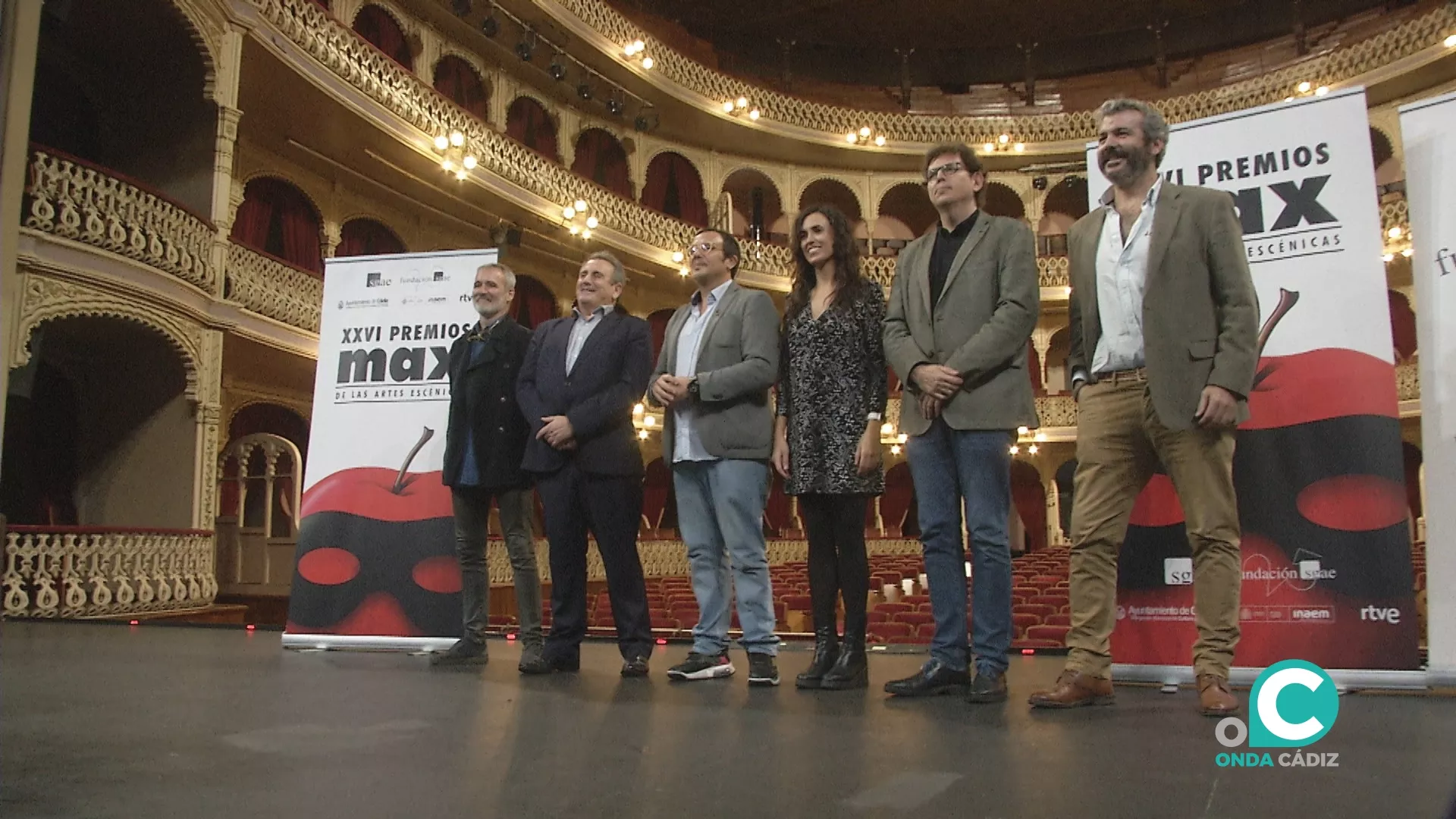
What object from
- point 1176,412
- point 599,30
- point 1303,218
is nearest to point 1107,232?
point 1176,412

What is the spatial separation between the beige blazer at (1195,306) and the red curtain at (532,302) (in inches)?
516

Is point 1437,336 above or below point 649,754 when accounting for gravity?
above

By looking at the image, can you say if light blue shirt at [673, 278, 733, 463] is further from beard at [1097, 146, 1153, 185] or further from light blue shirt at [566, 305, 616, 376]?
beard at [1097, 146, 1153, 185]

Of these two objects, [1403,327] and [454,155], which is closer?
[454,155]

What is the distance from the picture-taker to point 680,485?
3.22 metres

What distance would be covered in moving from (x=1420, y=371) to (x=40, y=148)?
846 centimetres

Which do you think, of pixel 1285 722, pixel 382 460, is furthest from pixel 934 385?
pixel 382 460

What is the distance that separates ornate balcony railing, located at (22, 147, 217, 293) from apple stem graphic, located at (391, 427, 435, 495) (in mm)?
4976

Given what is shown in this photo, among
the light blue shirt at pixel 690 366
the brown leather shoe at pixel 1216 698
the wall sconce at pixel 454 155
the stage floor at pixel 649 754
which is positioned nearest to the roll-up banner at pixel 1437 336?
the stage floor at pixel 649 754

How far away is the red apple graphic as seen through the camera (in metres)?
4.21

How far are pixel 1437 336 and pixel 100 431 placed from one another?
10.6 m

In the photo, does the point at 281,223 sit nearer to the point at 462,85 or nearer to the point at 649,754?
the point at 462,85

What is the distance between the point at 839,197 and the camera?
68.1 feet

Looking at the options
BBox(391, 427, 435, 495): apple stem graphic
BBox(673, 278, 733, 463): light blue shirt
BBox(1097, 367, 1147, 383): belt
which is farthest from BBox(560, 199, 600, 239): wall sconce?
BBox(1097, 367, 1147, 383): belt
